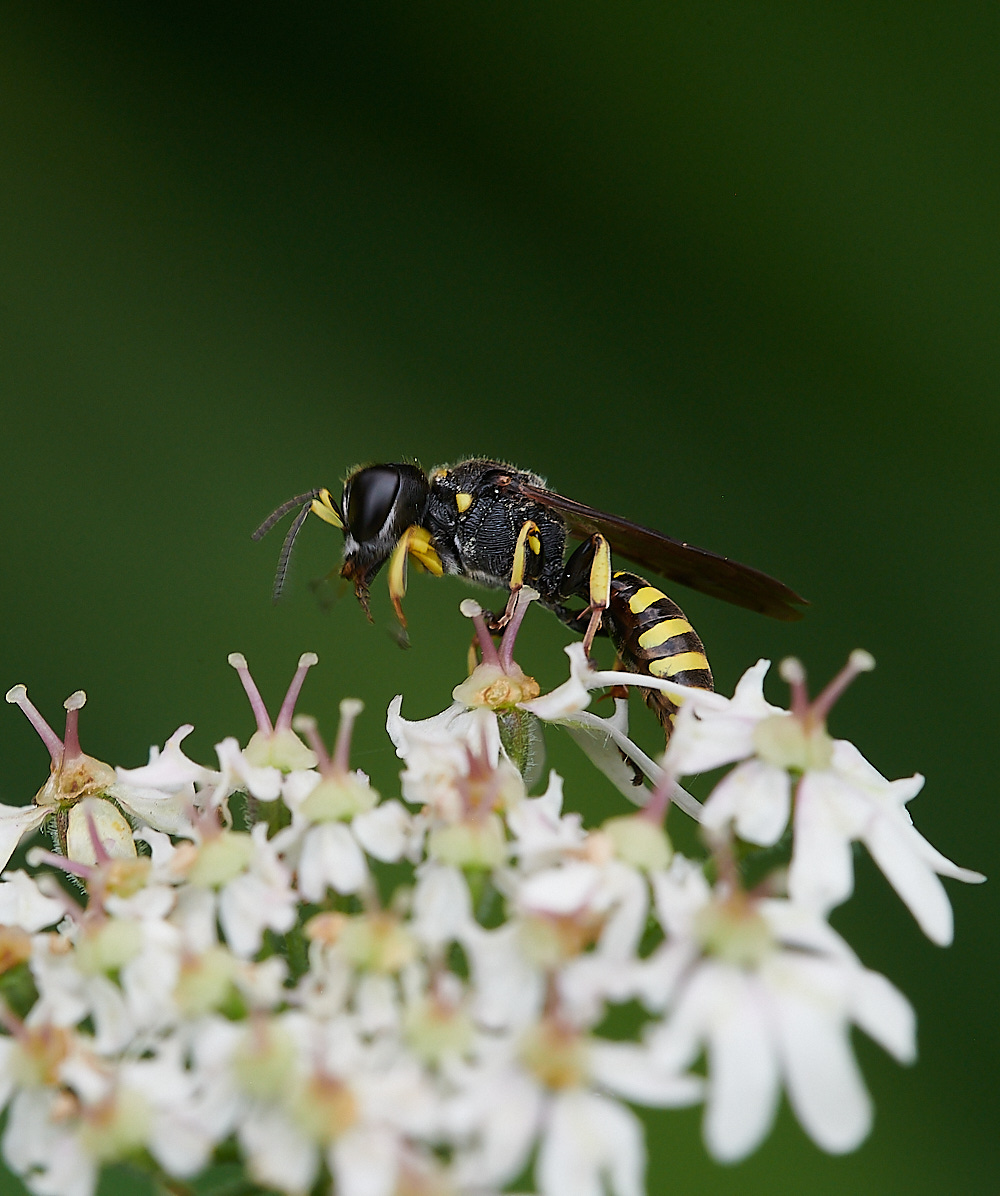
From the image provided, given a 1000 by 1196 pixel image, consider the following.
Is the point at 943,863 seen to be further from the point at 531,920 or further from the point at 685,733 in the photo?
the point at 531,920

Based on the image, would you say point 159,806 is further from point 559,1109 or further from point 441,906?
point 559,1109

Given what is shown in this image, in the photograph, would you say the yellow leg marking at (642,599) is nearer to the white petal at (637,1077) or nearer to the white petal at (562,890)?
the white petal at (562,890)

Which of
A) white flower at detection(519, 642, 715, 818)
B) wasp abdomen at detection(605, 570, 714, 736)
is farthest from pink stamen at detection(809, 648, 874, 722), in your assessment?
wasp abdomen at detection(605, 570, 714, 736)

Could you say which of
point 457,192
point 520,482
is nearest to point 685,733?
point 520,482

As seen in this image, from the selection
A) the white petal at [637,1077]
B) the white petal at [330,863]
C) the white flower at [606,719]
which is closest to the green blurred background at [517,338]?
the white flower at [606,719]

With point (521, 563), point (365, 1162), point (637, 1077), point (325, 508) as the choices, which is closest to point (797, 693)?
point (637, 1077)

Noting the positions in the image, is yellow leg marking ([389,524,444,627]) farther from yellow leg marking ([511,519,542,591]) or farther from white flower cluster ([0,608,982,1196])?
white flower cluster ([0,608,982,1196])
